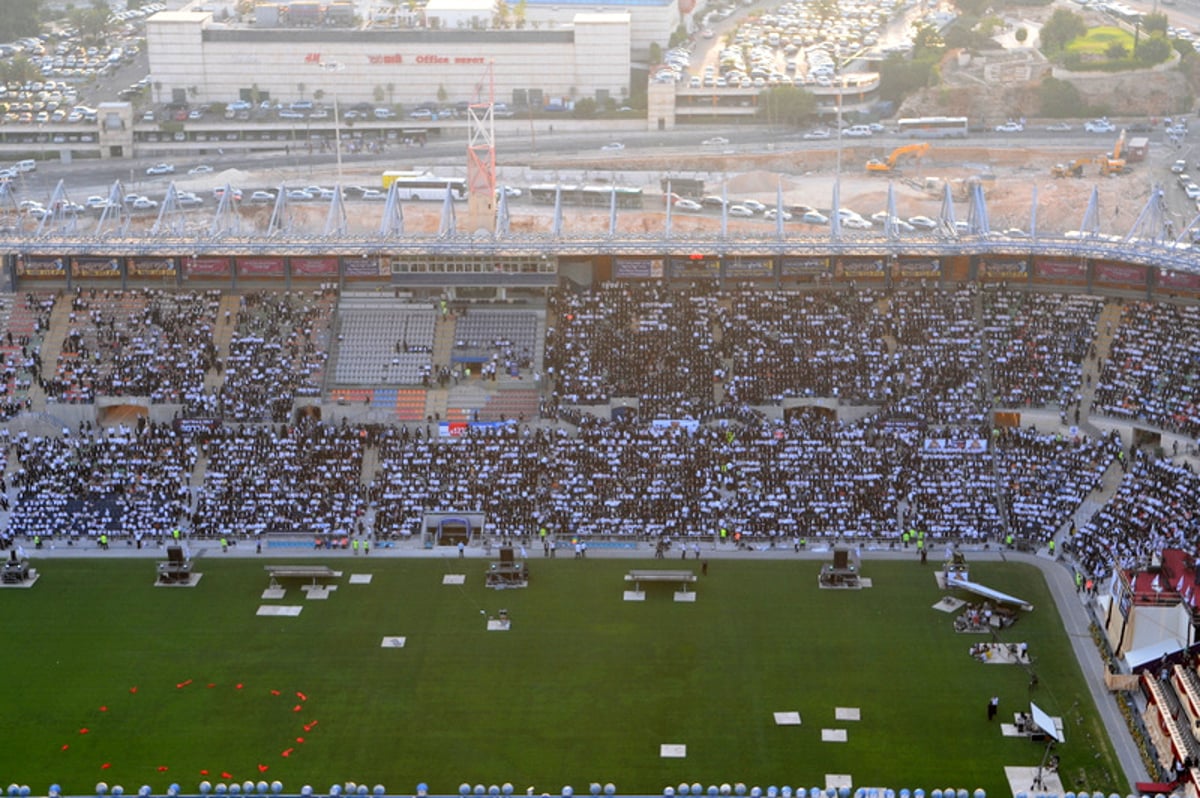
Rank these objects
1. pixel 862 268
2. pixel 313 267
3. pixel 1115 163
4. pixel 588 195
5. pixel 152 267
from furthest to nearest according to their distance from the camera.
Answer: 1. pixel 1115 163
2. pixel 588 195
3. pixel 152 267
4. pixel 313 267
5. pixel 862 268

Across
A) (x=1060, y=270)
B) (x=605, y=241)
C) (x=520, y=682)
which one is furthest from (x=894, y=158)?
(x=520, y=682)

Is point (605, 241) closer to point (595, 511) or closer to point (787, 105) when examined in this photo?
point (595, 511)

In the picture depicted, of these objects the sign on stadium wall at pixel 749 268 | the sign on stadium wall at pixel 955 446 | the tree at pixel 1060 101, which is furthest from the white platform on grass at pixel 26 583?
the tree at pixel 1060 101

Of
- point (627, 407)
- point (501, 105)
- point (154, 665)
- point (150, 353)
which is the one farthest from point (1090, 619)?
point (501, 105)

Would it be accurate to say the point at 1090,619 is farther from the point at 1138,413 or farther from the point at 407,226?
the point at 407,226

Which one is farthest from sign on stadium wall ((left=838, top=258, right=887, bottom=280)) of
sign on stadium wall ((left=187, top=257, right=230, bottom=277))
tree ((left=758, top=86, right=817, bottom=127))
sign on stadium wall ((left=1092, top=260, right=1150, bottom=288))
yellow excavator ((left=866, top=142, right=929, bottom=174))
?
tree ((left=758, top=86, right=817, bottom=127))

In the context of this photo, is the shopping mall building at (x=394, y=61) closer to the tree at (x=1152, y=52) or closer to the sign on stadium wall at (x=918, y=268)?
the tree at (x=1152, y=52)
